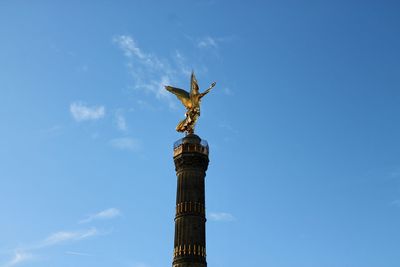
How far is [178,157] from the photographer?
55.3m

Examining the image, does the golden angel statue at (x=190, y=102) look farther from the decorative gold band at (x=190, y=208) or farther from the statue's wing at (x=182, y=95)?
the decorative gold band at (x=190, y=208)

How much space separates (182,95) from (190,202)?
12142 mm

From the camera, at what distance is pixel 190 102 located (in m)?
58.2

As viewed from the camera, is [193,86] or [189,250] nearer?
[189,250]

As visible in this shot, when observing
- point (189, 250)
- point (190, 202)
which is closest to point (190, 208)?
point (190, 202)

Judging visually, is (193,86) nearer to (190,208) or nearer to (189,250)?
(190,208)

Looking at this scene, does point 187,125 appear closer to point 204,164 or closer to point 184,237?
point 204,164

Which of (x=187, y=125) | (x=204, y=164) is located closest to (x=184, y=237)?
(x=204, y=164)

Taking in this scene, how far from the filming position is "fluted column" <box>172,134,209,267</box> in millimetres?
50125

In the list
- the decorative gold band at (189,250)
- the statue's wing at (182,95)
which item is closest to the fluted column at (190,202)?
the decorative gold band at (189,250)

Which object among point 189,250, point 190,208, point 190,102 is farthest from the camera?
point 190,102

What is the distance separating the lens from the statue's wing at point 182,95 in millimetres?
58344

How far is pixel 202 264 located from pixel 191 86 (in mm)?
18919

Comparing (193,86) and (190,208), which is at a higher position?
(193,86)
